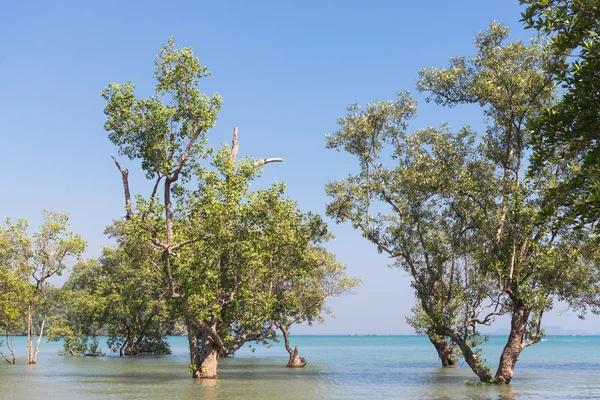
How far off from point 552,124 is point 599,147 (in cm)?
142

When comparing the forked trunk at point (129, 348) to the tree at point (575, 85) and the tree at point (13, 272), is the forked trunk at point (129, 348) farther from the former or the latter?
the tree at point (575, 85)

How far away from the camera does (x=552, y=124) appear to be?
62.8ft

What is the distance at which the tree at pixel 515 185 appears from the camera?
35781 millimetres

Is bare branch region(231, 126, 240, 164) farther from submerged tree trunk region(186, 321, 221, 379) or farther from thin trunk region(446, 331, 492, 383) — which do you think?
thin trunk region(446, 331, 492, 383)

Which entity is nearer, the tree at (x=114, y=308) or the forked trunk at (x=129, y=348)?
the tree at (x=114, y=308)

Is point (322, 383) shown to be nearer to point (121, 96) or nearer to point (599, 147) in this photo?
point (121, 96)

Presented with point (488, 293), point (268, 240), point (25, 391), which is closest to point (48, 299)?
point (25, 391)

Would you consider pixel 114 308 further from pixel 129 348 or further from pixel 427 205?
pixel 427 205

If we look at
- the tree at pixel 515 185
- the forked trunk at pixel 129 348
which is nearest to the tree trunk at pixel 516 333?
the tree at pixel 515 185

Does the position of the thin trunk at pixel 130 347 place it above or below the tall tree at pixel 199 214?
below

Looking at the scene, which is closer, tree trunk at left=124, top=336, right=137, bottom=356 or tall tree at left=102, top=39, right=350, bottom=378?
tall tree at left=102, top=39, right=350, bottom=378

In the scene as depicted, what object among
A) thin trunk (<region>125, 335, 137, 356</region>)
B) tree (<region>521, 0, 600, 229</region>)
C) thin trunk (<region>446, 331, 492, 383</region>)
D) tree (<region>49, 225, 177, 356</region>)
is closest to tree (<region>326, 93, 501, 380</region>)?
thin trunk (<region>446, 331, 492, 383</region>)

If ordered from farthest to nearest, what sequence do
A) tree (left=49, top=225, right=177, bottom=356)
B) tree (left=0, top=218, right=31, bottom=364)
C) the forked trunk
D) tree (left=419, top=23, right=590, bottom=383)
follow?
the forked trunk, tree (left=49, top=225, right=177, bottom=356), tree (left=0, top=218, right=31, bottom=364), tree (left=419, top=23, right=590, bottom=383)

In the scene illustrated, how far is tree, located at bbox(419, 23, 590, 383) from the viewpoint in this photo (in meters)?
35.8
